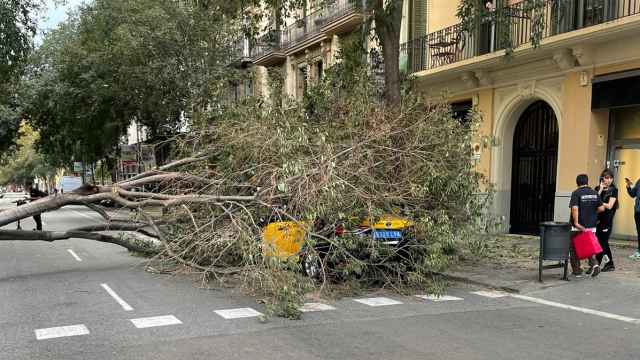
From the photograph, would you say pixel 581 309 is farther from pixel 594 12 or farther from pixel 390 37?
pixel 594 12

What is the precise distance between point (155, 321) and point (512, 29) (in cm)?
1200

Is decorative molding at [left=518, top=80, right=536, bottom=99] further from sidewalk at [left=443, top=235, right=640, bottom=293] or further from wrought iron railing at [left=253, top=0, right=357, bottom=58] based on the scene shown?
wrought iron railing at [left=253, top=0, right=357, bottom=58]

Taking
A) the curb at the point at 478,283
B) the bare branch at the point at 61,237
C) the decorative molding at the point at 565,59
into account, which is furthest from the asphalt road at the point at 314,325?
the decorative molding at the point at 565,59

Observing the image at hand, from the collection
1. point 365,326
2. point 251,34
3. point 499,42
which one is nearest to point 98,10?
point 251,34

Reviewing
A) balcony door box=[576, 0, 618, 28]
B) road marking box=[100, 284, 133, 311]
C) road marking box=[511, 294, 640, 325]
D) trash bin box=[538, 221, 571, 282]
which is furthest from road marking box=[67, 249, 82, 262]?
balcony door box=[576, 0, 618, 28]

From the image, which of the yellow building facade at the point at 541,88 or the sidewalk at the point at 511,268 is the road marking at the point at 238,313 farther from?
the yellow building facade at the point at 541,88

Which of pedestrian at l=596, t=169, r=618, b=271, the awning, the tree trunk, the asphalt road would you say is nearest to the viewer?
Result: the asphalt road

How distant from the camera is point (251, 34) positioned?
13859 millimetres

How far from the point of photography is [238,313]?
6801mm

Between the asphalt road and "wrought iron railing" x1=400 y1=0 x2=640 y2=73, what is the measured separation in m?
6.10

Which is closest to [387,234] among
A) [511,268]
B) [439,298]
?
[439,298]

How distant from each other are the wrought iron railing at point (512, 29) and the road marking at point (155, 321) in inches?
350

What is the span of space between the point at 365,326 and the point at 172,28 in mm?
16088

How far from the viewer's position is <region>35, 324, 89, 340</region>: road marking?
582 centimetres
